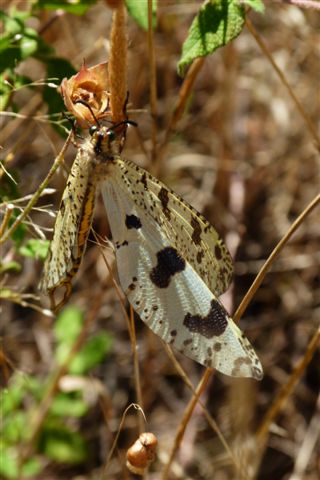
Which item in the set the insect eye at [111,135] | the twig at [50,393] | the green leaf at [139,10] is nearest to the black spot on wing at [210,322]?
the insect eye at [111,135]

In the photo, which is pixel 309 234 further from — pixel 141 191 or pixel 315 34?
pixel 141 191

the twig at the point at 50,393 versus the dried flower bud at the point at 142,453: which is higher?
the dried flower bud at the point at 142,453

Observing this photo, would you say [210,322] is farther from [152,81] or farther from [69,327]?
[69,327]

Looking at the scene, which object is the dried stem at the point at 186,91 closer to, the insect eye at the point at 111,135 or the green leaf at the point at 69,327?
the insect eye at the point at 111,135

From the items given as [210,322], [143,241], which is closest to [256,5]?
[143,241]

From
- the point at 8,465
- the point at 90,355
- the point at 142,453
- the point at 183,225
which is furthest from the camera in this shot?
the point at 90,355
